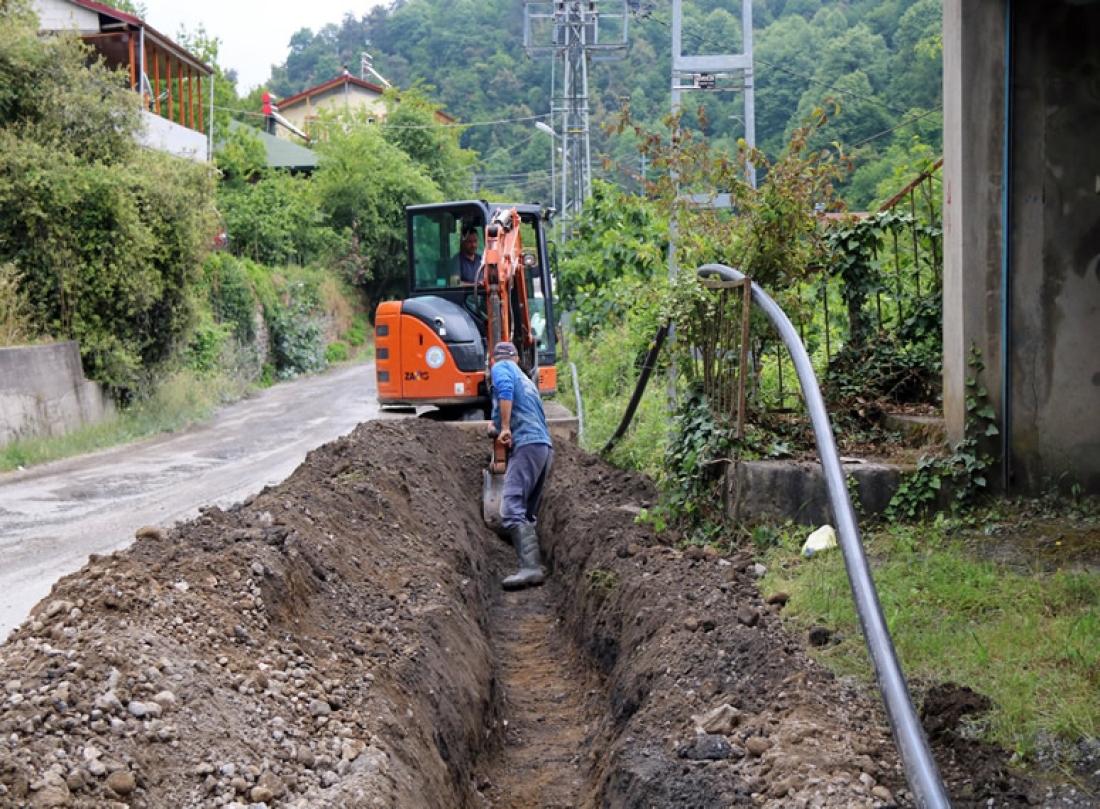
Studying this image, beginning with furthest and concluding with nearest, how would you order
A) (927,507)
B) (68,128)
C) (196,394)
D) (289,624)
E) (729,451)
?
(196,394)
(68,128)
(729,451)
(927,507)
(289,624)

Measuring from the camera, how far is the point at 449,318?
1504 centimetres

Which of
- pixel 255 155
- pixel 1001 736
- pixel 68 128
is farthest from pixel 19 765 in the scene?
pixel 255 155

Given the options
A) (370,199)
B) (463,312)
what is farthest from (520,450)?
(370,199)

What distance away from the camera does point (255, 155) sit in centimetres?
4409

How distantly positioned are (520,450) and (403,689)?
5.14 metres

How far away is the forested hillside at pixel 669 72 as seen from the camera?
2958 centimetres

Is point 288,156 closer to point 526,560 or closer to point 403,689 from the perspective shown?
point 526,560

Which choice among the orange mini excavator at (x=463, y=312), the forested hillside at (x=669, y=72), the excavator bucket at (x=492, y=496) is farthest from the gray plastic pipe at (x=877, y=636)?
the orange mini excavator at (x=463, y=312)

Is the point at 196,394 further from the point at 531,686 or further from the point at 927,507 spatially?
the point at 927,507

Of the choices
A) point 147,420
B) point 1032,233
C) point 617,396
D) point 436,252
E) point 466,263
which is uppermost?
point 436,252

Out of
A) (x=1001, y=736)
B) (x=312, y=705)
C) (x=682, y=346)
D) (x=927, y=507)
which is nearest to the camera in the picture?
(x=1001, y=736)


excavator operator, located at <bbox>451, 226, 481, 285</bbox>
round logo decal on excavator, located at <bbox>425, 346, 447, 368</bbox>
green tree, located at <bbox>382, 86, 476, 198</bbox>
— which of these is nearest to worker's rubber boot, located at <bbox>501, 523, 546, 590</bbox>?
round logo decal on excavator, located at <bbox>425, 346, 447, 368</bbox>

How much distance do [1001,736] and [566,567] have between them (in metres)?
6.19

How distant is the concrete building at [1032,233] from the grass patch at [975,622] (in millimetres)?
896
